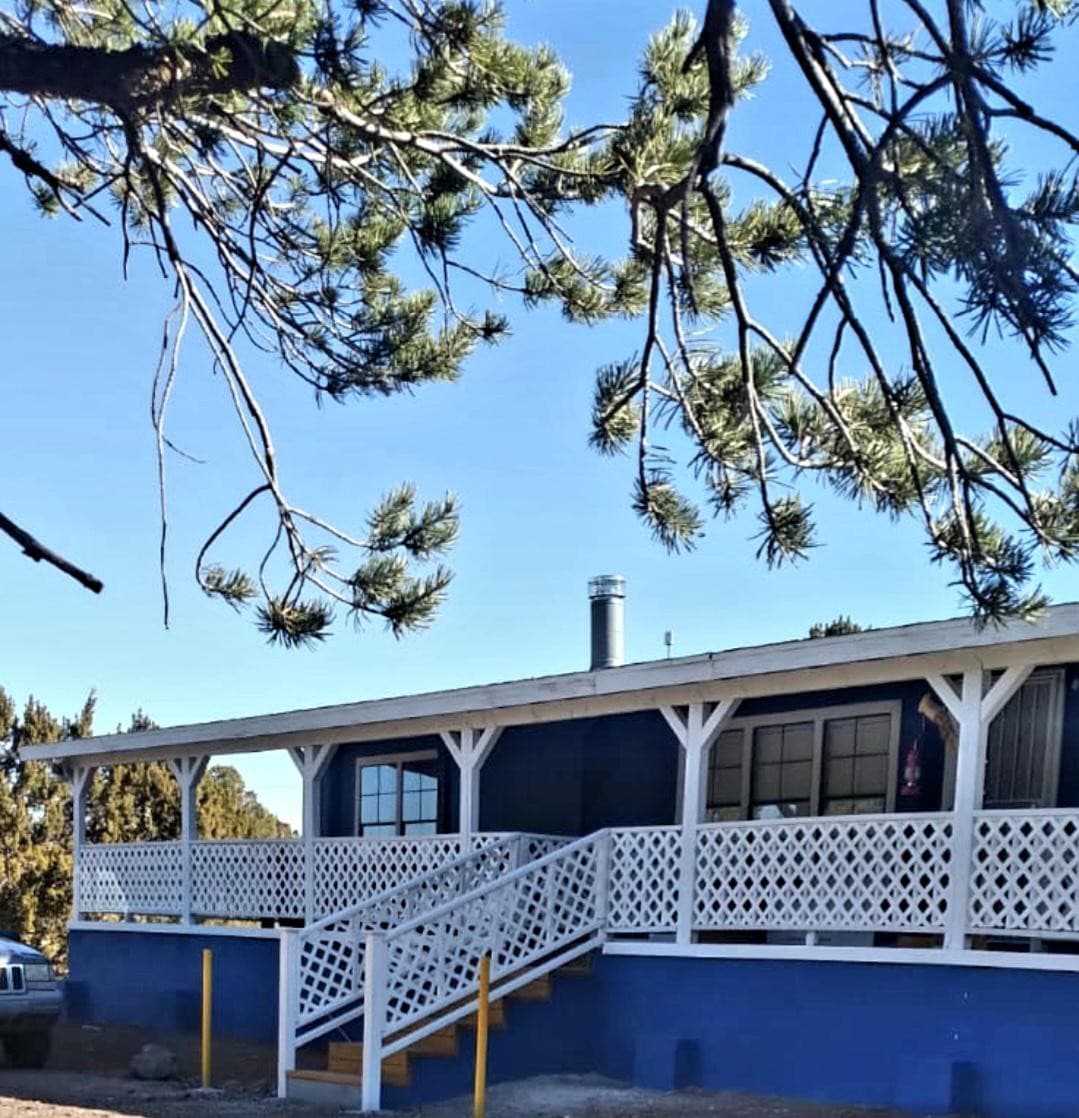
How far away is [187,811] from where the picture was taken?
19891mm

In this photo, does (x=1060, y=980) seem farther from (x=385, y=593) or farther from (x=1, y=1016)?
(x=1, y=1016)

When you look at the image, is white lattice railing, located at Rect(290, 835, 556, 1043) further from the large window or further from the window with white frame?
the large window

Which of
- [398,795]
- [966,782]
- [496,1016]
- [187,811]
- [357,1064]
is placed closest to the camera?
[966,782]

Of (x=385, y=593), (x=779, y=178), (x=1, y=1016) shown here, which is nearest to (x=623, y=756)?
(x=1, y=1016)

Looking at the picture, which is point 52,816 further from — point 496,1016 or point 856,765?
point 856,765

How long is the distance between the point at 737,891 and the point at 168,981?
9084 mm

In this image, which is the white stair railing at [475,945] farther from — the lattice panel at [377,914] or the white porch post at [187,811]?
the white porch post at [187,811]

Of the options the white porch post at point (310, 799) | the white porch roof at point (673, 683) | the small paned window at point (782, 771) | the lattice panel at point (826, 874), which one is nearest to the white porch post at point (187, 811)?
the white porch roof at point (673, 683)

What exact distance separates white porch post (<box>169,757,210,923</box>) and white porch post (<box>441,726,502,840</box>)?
491cm

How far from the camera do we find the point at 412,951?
1345 cm

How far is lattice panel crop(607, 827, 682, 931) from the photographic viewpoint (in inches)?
539

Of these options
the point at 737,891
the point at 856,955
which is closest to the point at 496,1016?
the point at 737,891

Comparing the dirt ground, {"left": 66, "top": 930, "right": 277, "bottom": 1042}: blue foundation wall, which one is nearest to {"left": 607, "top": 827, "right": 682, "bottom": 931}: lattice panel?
the dirt ground

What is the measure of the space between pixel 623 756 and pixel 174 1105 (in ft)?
19.1
